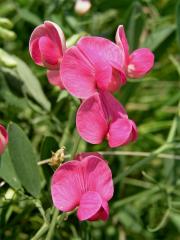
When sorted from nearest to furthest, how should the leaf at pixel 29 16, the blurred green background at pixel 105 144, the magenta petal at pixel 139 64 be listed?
the magenta petal at pixel 139 64 → the blurred green background at pixel 105 144 → the leaf at pixel 29 16

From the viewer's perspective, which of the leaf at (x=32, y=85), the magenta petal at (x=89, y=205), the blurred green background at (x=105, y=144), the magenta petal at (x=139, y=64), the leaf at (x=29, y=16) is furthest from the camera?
the leaf at (x=29, y=16)

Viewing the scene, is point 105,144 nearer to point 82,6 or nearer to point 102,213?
point 82,6

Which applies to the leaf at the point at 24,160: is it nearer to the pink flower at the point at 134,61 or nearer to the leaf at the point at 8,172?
the leaf at the point at 8,172

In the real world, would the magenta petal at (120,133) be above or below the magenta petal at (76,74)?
below

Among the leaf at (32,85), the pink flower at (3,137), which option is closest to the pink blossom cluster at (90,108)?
the pink flower at (3,137)

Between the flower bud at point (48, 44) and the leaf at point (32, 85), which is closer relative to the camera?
the flower bud at point (48, 44)

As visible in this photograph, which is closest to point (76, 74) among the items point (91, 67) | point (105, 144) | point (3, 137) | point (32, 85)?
point (91, 67)

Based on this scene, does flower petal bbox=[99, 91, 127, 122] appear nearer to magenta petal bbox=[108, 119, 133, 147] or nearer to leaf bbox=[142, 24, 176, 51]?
magenta petal bbox=[108, 119, 133, 147]

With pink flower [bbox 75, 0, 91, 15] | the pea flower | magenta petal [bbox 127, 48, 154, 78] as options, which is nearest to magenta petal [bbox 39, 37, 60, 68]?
the pea flower
